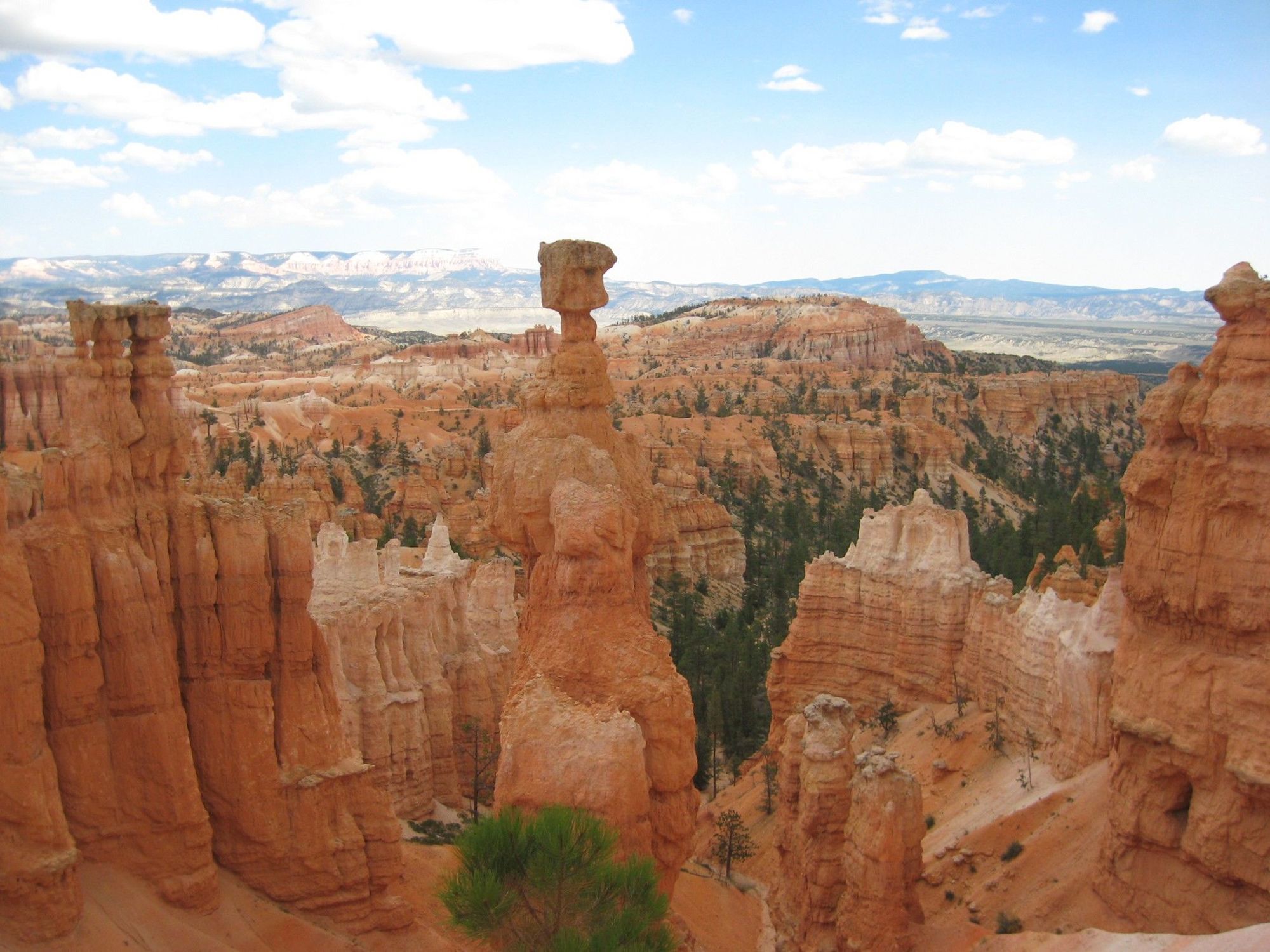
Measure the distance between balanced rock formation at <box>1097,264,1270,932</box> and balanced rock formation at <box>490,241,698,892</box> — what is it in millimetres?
5542

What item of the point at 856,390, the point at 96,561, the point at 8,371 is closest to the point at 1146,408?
the point at 96,561

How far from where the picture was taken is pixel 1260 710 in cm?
1197

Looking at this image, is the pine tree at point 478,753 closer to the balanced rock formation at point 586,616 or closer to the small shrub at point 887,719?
the small shrub at point 887,719

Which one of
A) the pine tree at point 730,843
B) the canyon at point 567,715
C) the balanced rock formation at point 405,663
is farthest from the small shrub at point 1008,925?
the balanced rock formation at point 405,663

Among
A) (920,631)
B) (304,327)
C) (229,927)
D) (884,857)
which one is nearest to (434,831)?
(229,927)

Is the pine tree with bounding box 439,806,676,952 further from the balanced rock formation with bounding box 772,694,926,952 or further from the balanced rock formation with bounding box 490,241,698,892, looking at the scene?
the balanced rock formation with bounding box 772,694,926,952

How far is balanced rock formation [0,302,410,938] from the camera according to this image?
1048cm

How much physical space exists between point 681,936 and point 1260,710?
6770mm

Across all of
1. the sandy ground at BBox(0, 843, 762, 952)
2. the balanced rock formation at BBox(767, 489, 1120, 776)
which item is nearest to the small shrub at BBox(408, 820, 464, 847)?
the sandy ground at BBox(0, 843, 762, 952)

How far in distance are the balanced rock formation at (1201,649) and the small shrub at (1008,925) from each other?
120cm

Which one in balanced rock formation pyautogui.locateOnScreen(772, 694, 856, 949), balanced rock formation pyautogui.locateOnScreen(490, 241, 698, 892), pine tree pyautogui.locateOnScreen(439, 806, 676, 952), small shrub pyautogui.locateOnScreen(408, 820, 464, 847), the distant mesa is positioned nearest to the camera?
pine tree pyautogui.locateOnScreen(439, 806, 676, 952)

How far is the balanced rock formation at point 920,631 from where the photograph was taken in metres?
19.4

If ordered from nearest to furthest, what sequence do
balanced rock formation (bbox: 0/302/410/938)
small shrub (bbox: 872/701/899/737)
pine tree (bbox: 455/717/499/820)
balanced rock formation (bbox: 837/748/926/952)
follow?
1. balanced rock formation (bbox: 0/302/410/938)
2. balanced rock formation (bbox: 837/748/926/952)
3. pine tree (bbox: 455/717/499/820)
4. small shrub (bbox: 872/701/899/737)

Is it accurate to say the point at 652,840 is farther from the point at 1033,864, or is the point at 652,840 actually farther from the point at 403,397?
the point at 403,397
